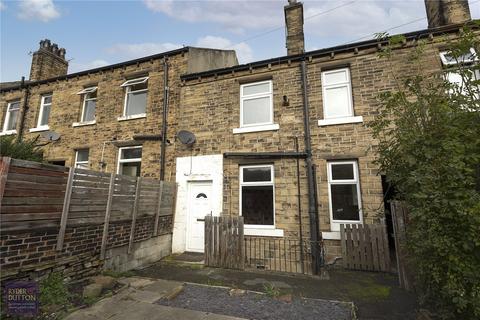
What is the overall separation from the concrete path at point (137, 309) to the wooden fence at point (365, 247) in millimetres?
4179

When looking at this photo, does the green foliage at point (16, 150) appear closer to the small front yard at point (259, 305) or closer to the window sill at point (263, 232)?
the small front yard at point (259, 305)

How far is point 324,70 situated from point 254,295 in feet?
23.2

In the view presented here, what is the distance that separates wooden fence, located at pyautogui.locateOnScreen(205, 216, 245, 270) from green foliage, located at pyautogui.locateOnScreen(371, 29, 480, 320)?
428 centimetres

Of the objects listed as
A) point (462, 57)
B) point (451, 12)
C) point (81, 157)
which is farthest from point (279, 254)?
point (81, 157)

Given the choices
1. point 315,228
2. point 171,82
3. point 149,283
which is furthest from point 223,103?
point 149,283

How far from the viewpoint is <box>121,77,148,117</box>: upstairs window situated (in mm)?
10508

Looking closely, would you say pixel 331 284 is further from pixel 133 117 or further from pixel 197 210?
pixel 133 117

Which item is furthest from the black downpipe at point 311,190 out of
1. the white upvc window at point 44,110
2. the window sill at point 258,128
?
the white upvc window at point 44,110

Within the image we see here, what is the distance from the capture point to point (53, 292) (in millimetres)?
4312

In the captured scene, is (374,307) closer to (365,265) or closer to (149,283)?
(365,265)

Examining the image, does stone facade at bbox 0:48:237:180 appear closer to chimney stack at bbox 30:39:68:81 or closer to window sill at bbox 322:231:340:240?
chimney stack at bbox 30:39:68:81

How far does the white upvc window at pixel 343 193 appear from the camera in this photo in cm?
723

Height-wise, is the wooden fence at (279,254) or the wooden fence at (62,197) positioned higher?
the wooden fence at (62,197)

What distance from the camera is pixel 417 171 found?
3.14 m
